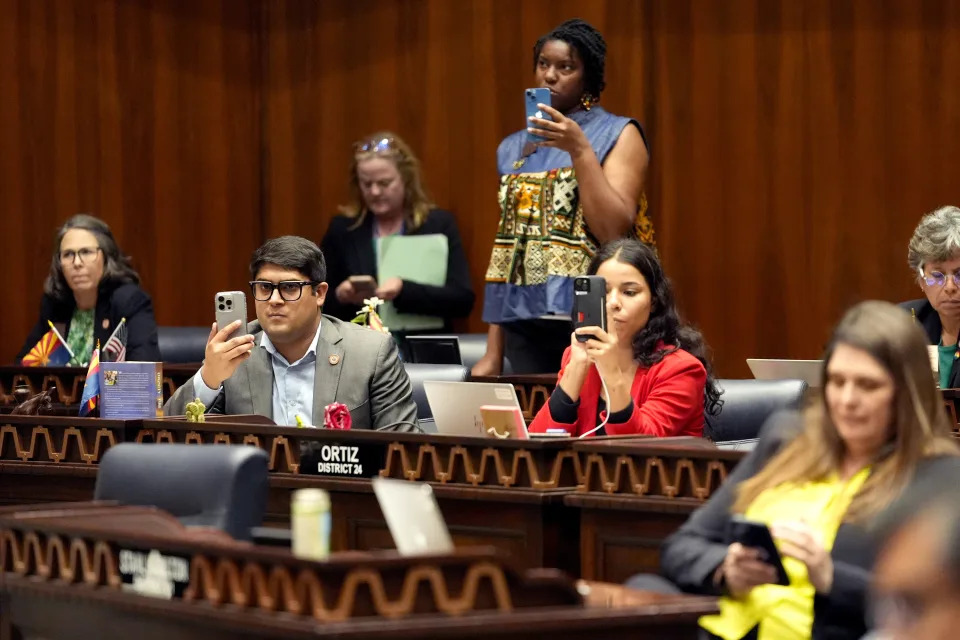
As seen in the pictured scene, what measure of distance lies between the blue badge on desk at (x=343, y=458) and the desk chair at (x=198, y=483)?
0.88m

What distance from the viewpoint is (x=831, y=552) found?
269cm

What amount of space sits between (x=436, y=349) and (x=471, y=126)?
87.8 inches

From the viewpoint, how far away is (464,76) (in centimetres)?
775

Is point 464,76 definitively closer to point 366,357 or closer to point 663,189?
point 663,189

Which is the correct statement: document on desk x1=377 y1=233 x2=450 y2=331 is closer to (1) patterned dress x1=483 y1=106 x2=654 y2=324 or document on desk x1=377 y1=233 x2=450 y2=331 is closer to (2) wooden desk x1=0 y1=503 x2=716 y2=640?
(1) patterned dress x1=483 y1=106 x2=654 y2=324

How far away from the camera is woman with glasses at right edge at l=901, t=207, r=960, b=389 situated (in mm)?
4824

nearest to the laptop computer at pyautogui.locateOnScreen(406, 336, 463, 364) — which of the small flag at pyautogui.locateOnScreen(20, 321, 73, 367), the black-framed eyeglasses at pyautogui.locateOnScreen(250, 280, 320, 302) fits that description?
the black-framed eyeglasses at pyautogui.locateOnScreen(250, 280, 320, 302)

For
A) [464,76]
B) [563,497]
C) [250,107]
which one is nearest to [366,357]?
[563,497]

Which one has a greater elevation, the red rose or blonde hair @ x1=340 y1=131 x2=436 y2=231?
blonde hair @ x1=340 y1=131 x2=436 y2=231

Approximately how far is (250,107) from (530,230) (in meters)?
3.71

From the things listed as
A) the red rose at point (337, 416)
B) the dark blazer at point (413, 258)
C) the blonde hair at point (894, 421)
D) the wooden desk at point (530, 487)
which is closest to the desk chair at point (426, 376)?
the red rose at point (337, 416)

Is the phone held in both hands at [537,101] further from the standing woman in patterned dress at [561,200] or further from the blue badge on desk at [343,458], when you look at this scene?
the blue badge on desk at [343,458]

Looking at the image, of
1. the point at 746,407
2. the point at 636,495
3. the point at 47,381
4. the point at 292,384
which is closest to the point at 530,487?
the point at 636,495

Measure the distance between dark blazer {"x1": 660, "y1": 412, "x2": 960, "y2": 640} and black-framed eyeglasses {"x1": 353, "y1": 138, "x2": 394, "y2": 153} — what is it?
439cm
